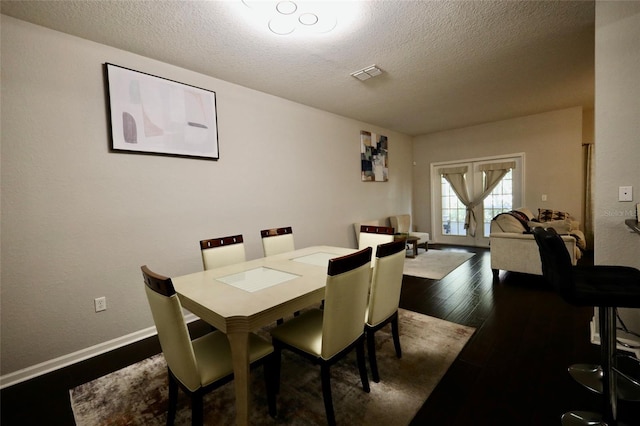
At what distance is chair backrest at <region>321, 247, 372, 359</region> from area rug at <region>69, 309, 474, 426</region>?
0.41 meters

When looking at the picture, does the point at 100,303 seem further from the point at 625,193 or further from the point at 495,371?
the point at 625,193

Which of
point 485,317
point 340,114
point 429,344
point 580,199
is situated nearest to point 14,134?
point 429,344

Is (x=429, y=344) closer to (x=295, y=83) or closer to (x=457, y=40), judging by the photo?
(x=457, y=40)

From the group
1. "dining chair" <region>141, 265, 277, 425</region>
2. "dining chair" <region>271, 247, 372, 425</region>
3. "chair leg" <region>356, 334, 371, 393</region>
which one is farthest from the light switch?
"dining chair" <region>141, 265, 277, 425</region>

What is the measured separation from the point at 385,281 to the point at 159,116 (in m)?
2.52

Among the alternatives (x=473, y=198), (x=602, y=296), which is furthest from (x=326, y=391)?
(x=473, y=198)

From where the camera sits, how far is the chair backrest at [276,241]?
2844mm

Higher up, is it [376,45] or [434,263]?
[376,45]

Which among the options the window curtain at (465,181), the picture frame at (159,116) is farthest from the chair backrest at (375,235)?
the window curtain at (465,181)

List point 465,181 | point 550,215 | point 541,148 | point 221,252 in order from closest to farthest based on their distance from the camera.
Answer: point 221,252
point 550,215
point 541,148
point 465,181

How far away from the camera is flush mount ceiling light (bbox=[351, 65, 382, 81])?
297 centimetres

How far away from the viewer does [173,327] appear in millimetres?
1192

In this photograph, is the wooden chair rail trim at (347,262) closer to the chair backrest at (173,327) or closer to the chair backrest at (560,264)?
the chair backrest at (173,327)

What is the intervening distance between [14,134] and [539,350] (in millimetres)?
4192
